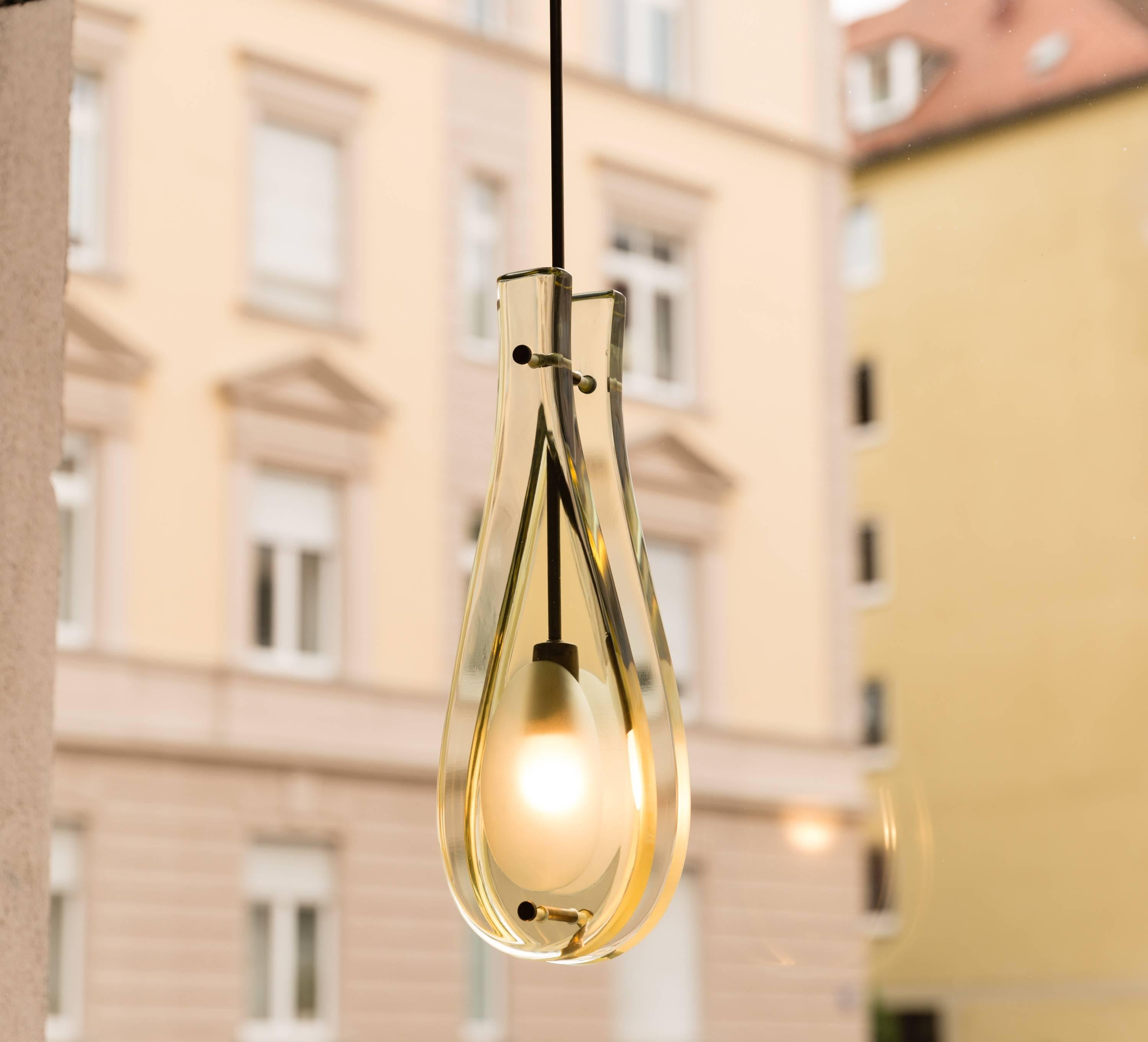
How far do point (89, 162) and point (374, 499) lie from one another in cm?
108

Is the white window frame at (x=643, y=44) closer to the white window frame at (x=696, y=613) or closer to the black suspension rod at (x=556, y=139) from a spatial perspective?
the white window frame at (x=696, y=613)

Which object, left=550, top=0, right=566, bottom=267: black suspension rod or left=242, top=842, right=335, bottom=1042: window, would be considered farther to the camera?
left=242, top=842, right=335, bottom=1042: window

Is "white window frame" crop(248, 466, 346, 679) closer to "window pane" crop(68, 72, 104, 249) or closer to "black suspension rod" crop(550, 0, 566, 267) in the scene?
"window pane" crop(68, 72, 104, 249)

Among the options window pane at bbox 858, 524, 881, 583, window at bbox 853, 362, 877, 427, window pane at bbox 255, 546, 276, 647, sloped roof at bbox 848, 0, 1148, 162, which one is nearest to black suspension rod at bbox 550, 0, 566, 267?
window pane at bbox 255, 546, 276, 647

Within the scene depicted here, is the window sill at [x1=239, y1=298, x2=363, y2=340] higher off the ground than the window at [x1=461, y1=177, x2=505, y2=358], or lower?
lower

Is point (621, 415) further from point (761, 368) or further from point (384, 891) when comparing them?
point (761, 368)

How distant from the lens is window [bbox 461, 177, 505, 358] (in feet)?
18.1

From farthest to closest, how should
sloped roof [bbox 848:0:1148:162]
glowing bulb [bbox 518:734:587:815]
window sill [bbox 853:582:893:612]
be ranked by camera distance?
window sill [bbox 853:582:893:612] < sloped roof [bbox 848:0:1148:162] < glowing bulb [bbox 518:734:587:815]

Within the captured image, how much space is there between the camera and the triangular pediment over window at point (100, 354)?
4.65m

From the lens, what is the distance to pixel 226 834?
4.82 m

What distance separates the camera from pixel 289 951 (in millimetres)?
4895

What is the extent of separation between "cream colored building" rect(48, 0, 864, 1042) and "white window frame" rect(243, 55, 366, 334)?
0.03ft

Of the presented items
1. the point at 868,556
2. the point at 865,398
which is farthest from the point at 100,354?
the point at 868,556

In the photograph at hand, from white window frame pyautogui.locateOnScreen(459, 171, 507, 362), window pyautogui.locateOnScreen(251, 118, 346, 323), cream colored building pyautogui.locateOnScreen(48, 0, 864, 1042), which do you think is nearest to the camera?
cream colored building pyautogui.locateOnScreen(48, 0, 864, 1042)
